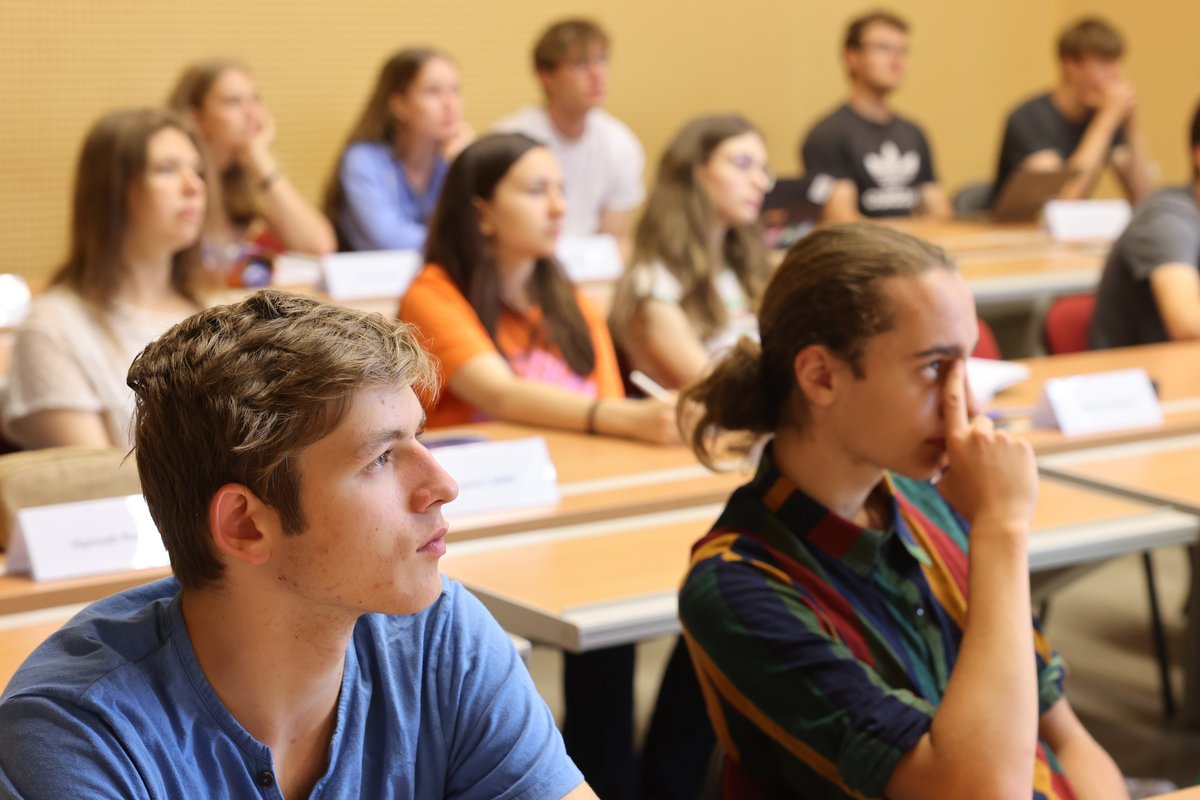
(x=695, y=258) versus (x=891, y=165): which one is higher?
(x=695, y=258)

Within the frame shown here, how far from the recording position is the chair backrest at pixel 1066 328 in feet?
12.1

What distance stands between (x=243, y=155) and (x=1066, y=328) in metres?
2.69

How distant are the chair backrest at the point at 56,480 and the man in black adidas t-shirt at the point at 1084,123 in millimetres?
4629

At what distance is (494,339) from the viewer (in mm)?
2885

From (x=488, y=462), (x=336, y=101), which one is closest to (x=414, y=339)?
(x=488, y=462)

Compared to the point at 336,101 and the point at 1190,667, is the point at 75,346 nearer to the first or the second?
the point at 1190,667

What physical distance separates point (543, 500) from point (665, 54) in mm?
4854

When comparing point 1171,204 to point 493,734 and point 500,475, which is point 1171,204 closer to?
point 500,475

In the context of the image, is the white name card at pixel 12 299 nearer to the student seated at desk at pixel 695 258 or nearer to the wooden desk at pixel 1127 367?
the student seated at desk at pixel 695 258

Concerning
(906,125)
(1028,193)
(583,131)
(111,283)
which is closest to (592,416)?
(111,283)

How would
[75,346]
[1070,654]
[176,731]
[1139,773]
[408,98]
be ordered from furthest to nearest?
[408,98] < [1070,654] < [1139,773] < [75,346] < [176,731]

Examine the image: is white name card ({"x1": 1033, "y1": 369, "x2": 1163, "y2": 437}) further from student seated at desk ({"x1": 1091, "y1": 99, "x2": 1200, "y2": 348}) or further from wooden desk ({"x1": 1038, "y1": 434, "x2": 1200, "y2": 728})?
student seated at desk ({"x1": 1091, "y1": 99, "x2": 1200, "y2": 348})

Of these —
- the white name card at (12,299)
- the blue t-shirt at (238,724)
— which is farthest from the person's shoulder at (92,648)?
the white name card at (12,299)

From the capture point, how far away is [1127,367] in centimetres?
318
